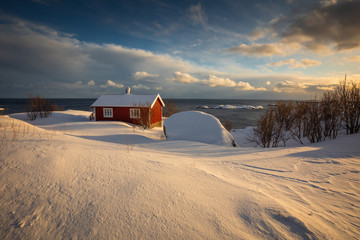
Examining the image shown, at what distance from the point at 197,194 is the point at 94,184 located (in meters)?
1.95

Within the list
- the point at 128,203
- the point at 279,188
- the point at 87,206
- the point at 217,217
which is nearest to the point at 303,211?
the point at 279,188

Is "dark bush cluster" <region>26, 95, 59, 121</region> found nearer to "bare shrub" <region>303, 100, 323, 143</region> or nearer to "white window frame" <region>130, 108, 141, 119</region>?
"white window frame" <region>130, 108, 141, 119</region>

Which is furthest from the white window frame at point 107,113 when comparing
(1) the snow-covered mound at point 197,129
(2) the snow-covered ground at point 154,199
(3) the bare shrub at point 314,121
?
(3) the bare shrub at point 314,121

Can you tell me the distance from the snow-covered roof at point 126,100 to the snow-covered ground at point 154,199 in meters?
17.5

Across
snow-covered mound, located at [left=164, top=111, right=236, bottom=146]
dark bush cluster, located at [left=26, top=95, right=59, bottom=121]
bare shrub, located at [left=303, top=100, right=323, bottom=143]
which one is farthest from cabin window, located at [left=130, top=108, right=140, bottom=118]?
bare shrub, located at [left=303, top=100, right=323, bottom=143]

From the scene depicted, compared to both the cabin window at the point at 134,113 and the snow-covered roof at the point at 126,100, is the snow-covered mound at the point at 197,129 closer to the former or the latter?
the snow-covered roof at the point at 126,100

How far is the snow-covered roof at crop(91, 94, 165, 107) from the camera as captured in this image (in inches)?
834

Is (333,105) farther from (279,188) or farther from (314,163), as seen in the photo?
(279,188)

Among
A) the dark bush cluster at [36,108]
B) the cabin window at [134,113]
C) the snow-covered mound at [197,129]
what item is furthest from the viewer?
the dark bush cluster at [36,108]

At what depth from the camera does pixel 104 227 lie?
1917 mm

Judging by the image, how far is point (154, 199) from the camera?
249cm

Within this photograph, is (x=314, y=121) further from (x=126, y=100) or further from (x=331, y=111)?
(x=126, y=100)

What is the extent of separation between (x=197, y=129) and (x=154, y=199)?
7.64m

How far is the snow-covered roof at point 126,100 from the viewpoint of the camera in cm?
2119
